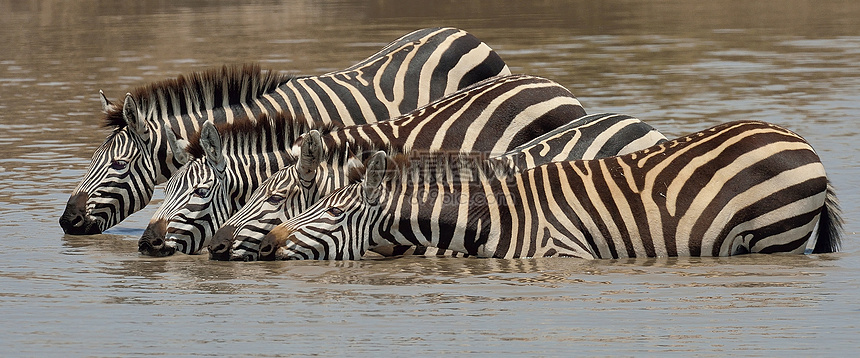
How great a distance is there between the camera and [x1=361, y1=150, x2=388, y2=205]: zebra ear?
960 cm

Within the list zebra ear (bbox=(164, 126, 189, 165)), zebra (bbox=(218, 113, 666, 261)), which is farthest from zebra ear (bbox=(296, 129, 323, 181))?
zebra ear (bbox=(164, 126, 189, 165))

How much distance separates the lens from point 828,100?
769 inches

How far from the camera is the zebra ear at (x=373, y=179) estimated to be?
9.60 metres

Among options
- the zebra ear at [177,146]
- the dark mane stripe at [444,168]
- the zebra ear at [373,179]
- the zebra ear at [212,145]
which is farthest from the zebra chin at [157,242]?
the dark mane stripe at [444,168]

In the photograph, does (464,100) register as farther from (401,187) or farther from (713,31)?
(713,31)

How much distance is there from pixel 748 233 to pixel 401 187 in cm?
245

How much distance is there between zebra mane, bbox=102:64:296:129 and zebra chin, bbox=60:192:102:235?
0.76 meters

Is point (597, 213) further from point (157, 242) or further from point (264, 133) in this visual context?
point (157, 242)

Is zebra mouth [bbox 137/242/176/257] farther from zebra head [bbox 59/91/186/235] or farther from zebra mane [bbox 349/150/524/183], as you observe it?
zebra mane [bbox 349/150/524/183]

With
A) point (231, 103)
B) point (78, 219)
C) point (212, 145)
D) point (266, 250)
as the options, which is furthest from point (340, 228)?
point (78, 219)

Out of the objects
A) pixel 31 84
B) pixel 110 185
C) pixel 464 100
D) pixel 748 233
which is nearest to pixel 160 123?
pixel 110 185

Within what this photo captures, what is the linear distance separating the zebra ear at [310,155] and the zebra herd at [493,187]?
10mm

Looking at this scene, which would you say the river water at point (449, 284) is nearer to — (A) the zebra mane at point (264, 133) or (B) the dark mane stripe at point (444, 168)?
(B) the dark mane stripe at point (444, 168)

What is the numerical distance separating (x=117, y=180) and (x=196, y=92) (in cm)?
101
